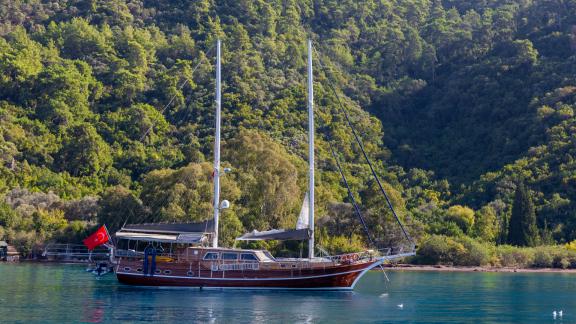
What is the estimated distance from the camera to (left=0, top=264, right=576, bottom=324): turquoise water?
4594 cm

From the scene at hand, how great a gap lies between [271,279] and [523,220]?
41932mm

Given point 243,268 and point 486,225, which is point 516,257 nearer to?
point 486,225

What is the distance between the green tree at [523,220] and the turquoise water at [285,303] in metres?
21.8

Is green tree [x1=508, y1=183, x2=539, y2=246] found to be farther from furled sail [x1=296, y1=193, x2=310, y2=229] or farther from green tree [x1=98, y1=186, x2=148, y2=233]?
furled sail [x1=296, y1=193, x2=310, y2=229]

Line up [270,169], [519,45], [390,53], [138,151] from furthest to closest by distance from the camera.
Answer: [390,53] < [519,45] < [138,151] < [270,169]

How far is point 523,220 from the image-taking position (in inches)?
3649

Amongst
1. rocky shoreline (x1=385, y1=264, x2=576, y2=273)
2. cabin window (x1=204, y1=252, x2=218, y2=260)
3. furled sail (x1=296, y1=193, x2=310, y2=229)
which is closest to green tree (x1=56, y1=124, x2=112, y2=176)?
rocky shoreline (x1=385, y1=264, x2=576, y2=273)

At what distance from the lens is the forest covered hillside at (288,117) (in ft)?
291

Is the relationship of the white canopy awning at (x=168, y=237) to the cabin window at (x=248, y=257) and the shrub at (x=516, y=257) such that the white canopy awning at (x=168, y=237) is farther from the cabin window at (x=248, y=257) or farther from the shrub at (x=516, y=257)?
the shrub at (x=516, y=257)

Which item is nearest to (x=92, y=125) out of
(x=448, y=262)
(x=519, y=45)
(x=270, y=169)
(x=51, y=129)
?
(x=51, y=129)

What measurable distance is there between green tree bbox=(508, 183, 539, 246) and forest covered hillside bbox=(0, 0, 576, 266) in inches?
5.4

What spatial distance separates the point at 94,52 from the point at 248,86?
1015 inches

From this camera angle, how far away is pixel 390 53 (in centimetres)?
14700

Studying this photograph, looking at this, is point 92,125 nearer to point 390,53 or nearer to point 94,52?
point 94,52
